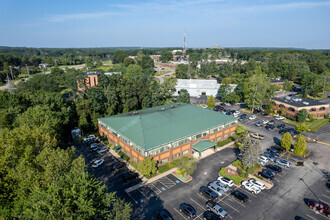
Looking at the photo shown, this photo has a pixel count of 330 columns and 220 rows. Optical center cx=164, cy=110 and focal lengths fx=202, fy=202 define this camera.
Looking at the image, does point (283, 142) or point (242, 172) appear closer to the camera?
point (242, 172)

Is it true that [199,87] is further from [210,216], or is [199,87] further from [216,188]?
[210,216]

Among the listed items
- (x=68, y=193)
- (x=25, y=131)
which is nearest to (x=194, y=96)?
(x=25, y=131)

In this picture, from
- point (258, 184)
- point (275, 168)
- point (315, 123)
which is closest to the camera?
point (258, 184)

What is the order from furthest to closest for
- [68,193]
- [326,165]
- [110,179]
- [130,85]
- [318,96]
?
[318,96] < [130,85] < [326,165] < [110,179] < [68,193]

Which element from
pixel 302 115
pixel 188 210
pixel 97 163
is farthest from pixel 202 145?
pixel 302 115

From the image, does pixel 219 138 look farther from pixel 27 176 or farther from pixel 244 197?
pixel 27 176

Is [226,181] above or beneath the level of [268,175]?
beneath
